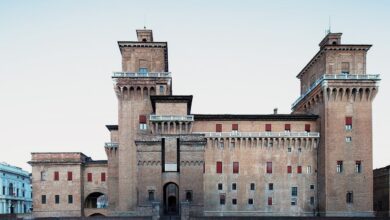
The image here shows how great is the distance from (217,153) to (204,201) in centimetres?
797

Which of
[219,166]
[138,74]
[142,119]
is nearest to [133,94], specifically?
[138,74]

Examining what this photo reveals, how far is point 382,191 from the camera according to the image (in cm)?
6819

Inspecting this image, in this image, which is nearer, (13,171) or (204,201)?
(204,201)

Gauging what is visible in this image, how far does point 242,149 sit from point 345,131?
16.4 metres

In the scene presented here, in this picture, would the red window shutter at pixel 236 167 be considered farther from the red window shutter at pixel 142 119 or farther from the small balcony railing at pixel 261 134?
the red window shutter at pixel 142 119

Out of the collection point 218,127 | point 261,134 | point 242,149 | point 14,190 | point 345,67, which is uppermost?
point 345,67

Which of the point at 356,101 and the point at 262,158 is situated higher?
the point at 356,101

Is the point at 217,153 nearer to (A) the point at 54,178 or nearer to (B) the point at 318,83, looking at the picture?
(B) the point at 318,83

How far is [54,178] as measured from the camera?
2739 inches

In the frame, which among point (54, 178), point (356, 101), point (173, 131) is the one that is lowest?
point (54, 178)

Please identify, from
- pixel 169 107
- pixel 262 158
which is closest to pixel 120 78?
pixel 169 107

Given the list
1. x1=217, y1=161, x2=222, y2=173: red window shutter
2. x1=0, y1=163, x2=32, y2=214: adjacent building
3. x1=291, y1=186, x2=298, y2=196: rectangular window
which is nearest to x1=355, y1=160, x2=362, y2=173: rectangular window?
x1=291, y1=186, x2=298, y2=196: rectangular window

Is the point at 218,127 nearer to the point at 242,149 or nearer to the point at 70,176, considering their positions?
the point at 242,149

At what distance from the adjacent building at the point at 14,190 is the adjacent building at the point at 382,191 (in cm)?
7569
